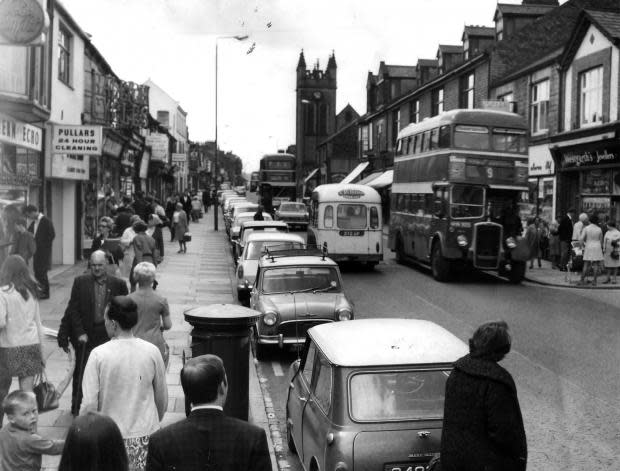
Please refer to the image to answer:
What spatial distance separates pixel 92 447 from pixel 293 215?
40246 mm

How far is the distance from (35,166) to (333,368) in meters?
15.4

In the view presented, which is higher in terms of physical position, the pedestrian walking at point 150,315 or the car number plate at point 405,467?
the pedestrian walking at point 150,315

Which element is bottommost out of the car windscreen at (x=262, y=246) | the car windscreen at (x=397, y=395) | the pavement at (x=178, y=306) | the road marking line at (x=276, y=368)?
the road marking line at (x=276, y=368)

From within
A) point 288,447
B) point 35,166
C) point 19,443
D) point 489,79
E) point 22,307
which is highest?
point 489,79

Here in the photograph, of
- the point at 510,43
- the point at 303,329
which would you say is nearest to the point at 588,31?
the point at 510,43

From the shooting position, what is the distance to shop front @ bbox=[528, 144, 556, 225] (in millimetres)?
27516

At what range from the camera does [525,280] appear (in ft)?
70.8

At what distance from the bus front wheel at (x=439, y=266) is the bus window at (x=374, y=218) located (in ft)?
9.02

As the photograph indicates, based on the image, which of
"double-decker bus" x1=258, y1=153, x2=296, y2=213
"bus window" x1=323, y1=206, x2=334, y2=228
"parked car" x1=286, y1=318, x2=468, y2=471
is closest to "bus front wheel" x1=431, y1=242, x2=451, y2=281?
"bus window" x1=323, y1=206, x2=334, y2=228

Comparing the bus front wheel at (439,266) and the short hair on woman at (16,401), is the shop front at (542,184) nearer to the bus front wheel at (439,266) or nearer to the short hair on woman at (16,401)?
the bus front wheel at (439,266)

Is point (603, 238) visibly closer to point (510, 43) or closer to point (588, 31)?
point (588, 31)

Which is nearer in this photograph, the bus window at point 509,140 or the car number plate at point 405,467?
the car number plate at point 405,467

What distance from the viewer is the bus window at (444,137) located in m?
20.6

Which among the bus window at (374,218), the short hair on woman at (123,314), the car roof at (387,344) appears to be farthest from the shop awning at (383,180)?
the short hair on woman at (123,314)
